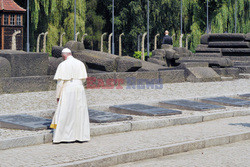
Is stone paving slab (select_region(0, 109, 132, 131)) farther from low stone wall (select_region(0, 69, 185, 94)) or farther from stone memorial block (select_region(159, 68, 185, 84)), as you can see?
stone memorial block (select_region(159, 68, 185, 84))

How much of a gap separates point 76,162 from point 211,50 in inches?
931

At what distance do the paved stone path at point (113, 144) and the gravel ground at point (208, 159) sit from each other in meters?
0.38

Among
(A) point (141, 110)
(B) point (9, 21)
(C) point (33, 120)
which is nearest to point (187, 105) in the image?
(A) point (141, 110)

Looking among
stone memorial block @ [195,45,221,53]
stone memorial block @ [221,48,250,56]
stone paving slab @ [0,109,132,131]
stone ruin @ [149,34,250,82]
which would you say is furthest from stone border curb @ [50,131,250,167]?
stone memorial block @ [195,45,221,53]

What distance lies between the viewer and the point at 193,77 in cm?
2102

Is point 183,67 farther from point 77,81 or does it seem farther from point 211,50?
point 77,81

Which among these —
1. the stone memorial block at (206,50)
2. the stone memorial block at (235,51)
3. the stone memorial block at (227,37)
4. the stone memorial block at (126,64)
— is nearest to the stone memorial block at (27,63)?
the stone memorial block at (126,64)

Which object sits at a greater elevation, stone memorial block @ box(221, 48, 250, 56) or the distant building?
the distant building

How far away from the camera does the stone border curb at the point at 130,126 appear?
8.04 metres

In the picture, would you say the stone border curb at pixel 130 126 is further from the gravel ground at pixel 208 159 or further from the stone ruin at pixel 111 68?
the stone ruin at pixel 111 68

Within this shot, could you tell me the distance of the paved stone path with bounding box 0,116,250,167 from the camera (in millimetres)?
7141

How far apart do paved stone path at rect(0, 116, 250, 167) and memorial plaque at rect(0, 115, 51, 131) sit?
97 centimetres

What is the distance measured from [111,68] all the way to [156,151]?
11.7 metres

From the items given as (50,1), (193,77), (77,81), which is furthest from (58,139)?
(50,1)
